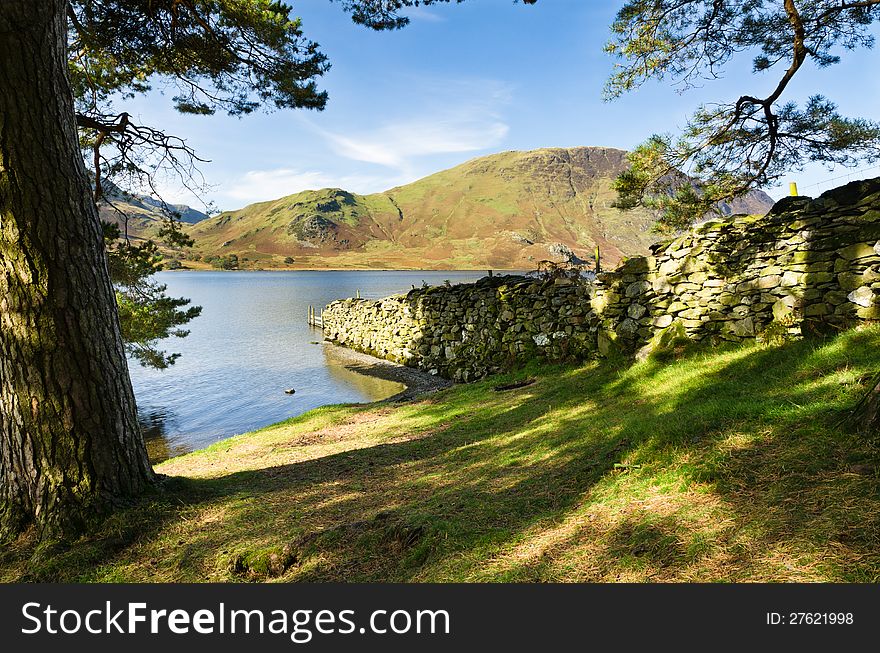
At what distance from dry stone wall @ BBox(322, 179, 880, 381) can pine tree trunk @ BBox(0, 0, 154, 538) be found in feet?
27.1

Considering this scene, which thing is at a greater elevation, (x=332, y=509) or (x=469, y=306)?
(x=469, y=306)

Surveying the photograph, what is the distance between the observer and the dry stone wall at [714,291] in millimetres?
6457

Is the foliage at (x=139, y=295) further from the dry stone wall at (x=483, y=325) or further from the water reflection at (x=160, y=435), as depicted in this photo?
the dry stone wall at (x=483, y=325)

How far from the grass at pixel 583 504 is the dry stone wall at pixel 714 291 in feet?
3.06

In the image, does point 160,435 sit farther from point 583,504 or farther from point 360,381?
point 583,504

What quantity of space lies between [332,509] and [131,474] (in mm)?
1884

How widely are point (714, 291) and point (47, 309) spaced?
8878mm

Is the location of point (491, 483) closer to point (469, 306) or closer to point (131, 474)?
point (131, 474)

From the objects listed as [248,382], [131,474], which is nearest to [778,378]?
[131,474]

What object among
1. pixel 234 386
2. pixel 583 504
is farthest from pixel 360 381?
pixel 583 504

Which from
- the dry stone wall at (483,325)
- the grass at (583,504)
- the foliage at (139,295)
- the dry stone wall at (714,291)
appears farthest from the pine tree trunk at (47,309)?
the dry stone wall at (483,325)

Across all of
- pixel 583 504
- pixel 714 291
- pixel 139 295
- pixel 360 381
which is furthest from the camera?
pixel 360 381

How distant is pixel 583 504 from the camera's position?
12.0 ft

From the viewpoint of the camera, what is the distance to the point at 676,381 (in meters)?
6.62
